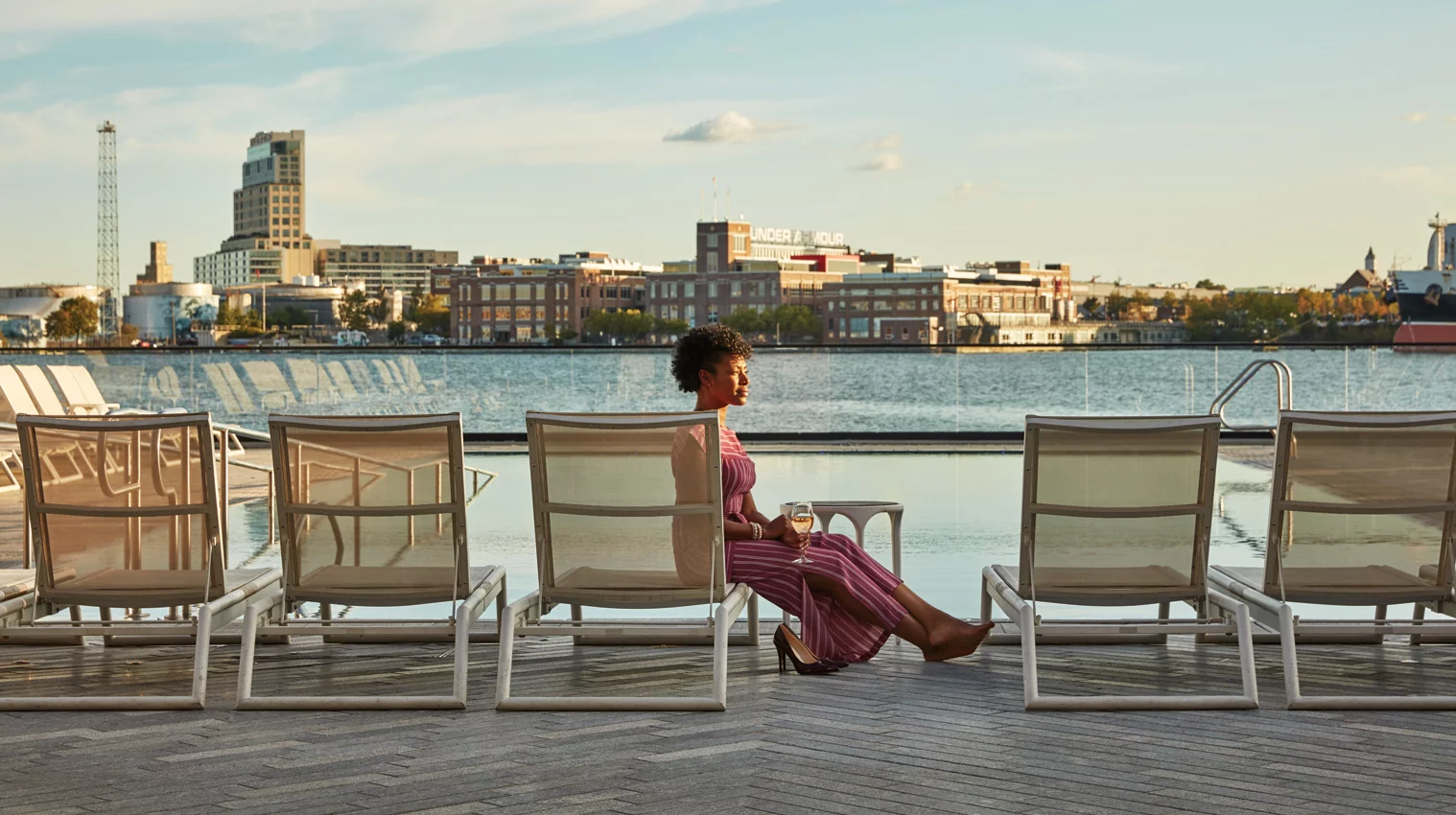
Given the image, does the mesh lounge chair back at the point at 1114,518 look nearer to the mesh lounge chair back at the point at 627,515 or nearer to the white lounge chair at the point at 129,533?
the mesh lounge chair back at the point at 627,515

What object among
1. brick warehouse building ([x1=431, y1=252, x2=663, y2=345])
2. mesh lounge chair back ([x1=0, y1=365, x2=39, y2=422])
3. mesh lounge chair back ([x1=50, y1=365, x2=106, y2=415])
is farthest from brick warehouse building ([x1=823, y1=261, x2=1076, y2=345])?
mesh lounge chair back ([x1=0, y1=365, x2=39, y2=422])

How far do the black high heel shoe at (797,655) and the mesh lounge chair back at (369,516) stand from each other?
0.88 meters

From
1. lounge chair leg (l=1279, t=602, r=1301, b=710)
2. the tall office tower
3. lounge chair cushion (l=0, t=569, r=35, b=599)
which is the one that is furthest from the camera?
the tall office tower

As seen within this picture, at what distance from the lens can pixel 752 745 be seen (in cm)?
338

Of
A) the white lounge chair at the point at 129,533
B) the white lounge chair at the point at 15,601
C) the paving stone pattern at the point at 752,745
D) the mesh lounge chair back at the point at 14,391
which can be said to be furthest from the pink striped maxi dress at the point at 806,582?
the mesh lounge chair back at the point at 14,391

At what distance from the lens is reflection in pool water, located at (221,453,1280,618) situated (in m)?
5.91

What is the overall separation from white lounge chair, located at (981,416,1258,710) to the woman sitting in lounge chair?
1.21 feet

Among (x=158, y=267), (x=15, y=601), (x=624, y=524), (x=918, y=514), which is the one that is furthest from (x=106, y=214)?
(x=624, y=524)

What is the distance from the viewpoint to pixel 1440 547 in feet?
12.6

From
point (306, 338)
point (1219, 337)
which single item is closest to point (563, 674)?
point (1219, 337)

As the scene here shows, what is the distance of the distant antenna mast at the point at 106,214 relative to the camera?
80.3 m

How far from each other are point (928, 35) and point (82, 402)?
4681cm

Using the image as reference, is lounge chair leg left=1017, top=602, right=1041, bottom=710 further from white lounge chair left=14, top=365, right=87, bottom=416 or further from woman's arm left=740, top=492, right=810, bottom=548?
white lounge chair left=14, top=365, right=87, bottom=416

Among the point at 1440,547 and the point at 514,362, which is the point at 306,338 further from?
the point at 1440,547
